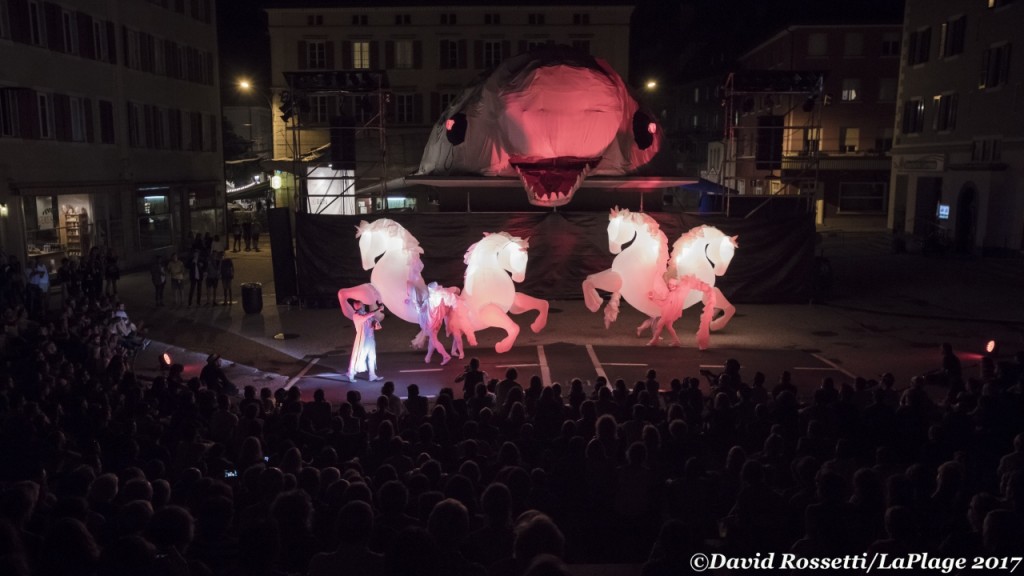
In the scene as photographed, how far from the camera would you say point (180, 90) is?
3195cm

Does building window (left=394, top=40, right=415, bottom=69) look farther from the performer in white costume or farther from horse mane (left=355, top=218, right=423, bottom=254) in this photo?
the performer in white costume

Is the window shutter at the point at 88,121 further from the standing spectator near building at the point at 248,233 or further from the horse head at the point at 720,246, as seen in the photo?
the horse head at the point at 720,246

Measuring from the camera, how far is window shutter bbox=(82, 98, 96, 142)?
25.5m

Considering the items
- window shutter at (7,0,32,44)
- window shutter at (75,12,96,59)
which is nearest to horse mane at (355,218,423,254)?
window shutter at (7,0,32,44)

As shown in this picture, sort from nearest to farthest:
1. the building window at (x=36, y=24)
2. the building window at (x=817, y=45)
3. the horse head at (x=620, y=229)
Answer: the horse head at (x=620, y=229) → the building window at (x=36, y=24) → the building window at (x=817, y=45)

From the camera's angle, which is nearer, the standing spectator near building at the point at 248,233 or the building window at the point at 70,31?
the building window at the point at 70,31

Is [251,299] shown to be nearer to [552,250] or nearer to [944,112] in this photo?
[552,250]

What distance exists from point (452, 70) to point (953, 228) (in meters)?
25.5

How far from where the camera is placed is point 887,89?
145 feet

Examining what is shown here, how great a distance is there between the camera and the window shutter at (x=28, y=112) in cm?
2244

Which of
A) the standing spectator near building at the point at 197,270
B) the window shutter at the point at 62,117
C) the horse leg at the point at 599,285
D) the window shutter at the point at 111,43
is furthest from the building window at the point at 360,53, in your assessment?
the horse leg at the point at 599,285

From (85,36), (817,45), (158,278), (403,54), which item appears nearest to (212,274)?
(158,278)

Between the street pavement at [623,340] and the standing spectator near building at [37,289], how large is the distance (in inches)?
81.8

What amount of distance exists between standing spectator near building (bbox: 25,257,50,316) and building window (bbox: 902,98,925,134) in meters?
34.3
